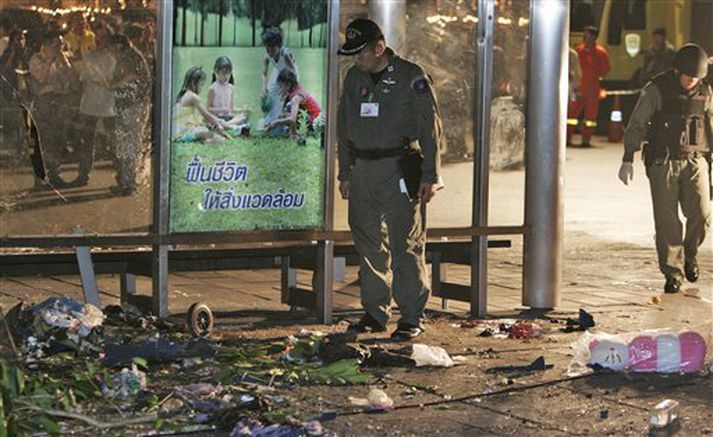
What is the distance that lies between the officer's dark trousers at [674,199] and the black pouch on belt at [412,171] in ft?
10.1

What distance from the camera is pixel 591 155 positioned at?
2459cm

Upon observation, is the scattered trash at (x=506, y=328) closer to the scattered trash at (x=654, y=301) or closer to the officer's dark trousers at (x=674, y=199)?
the scattered trash at (x=654, y=301)

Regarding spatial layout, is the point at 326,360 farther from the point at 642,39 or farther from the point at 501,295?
the point at 642,39

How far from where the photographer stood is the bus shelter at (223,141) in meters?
9.64

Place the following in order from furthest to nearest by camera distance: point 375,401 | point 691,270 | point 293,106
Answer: point 691,270 → point 293,106 → point 375,401

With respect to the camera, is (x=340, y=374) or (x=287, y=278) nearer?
(x=340, y=374)

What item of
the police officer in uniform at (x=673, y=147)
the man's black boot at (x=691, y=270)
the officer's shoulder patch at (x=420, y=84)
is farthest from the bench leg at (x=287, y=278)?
the man's black boot at (x=691, y=270)

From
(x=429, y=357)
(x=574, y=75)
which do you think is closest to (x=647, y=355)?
(x=429, y=357)

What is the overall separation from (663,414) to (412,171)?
2.78 m

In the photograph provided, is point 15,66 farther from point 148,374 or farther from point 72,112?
point 148,374

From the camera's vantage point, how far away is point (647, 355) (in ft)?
28.8

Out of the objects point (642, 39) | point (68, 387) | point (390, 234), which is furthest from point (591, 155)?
point (68, 387)

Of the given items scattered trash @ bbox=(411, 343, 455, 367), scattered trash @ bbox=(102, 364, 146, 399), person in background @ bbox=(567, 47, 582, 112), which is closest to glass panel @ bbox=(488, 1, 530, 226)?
scattered trash @ bbox=(411, 343, 455, 367)

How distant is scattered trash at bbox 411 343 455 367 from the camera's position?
880 centimetres
